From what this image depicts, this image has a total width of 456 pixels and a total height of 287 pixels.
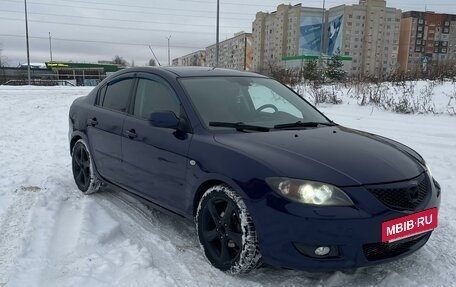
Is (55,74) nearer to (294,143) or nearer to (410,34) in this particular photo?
(294,143)

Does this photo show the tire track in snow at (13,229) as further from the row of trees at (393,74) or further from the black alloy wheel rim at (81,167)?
the row of trees at (393,74)

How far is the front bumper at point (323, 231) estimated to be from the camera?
2781mm

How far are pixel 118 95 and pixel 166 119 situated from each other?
1420 mm

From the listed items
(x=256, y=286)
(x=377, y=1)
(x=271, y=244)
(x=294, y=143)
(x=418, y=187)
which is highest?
(x=377, y=1)

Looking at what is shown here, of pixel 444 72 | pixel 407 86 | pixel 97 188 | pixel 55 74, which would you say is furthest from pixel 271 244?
pixel 55 74

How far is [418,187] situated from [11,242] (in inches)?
128

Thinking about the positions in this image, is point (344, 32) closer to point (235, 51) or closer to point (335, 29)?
point (335, 29)

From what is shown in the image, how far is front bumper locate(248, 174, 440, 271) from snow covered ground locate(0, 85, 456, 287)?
303 mm

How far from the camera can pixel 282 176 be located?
292cm

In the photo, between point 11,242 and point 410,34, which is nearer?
point 11,242

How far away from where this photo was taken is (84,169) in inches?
211

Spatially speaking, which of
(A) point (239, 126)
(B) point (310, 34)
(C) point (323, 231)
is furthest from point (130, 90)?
(B) point (310, 34)

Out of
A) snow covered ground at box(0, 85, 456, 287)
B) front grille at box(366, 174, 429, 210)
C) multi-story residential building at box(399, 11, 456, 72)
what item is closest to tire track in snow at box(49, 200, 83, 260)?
snow covered ground at box(0, 85, 456, 287)

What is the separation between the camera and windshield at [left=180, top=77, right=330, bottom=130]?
3.84m
